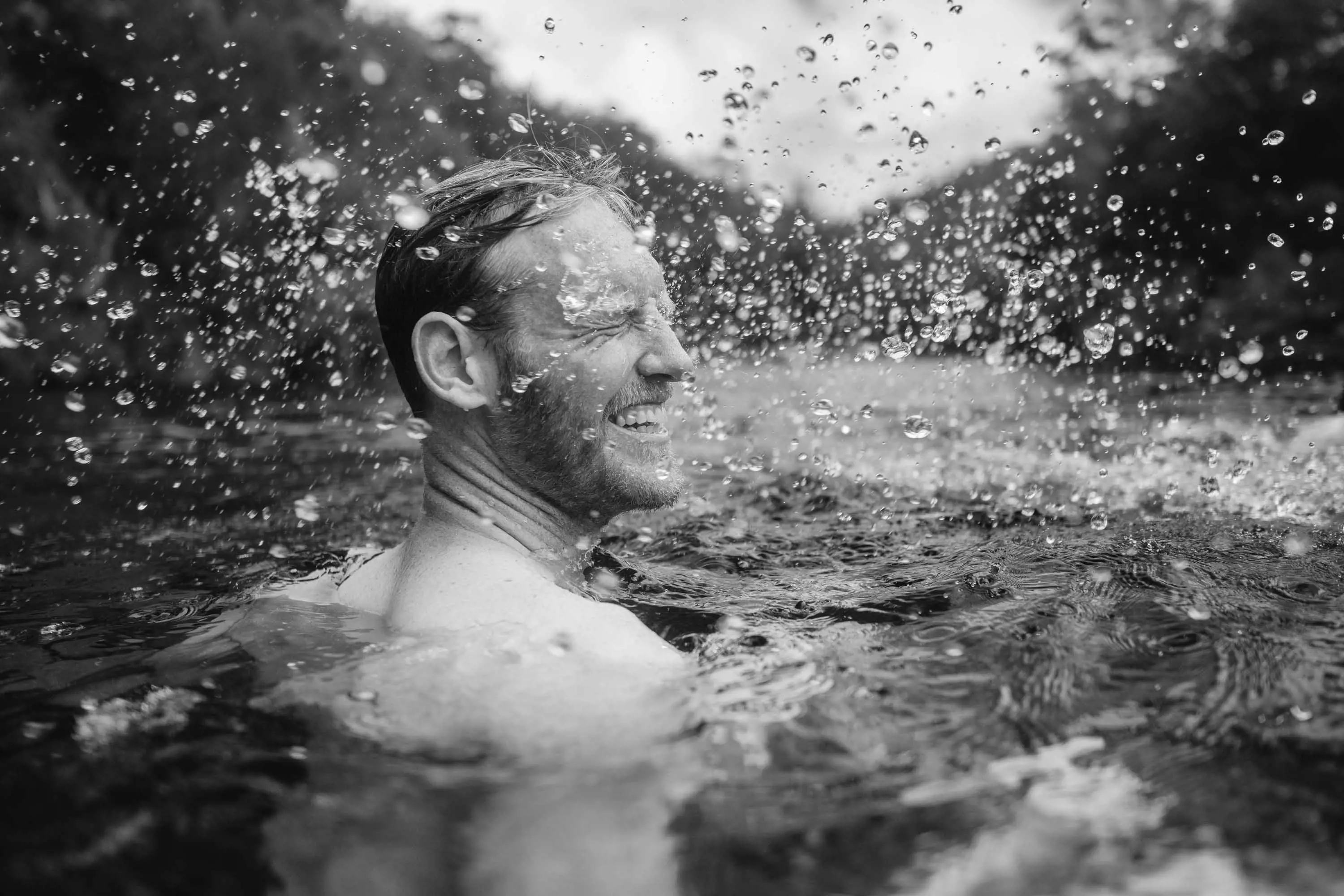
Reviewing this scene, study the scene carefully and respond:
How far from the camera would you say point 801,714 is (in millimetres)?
2348

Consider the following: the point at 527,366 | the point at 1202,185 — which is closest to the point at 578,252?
the point at 527,366

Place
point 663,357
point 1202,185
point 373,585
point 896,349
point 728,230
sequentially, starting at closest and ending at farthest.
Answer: point 373,585 → point 663,357 → point 728,230 → point 896,349 → point 1202,185

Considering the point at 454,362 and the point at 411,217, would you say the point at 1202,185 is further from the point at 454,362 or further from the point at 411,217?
the point at 454,362

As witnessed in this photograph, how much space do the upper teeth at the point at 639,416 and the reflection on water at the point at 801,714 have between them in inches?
27.1

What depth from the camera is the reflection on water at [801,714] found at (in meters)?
1.80

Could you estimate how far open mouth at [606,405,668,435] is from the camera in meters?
3.25

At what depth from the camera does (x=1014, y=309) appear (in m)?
17.6

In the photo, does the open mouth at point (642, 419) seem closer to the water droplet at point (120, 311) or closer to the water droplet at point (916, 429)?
the water droplet at point (916, 429)

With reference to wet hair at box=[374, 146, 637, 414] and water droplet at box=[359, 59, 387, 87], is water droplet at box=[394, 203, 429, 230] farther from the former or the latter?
water droplet at box=[359, 59, 387, 87]

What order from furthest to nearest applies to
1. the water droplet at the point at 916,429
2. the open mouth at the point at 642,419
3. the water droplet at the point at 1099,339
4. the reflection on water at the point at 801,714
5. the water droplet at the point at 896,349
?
the water droplet at the point at 916,429
the water droplet at the point at 1099,339
the water droplet at the point at 896,349
the open mouth at the point at 642,419
the reflection on water at the point at 801,714

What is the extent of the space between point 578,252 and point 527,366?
15.0 inches

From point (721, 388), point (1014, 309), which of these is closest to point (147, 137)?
point (721, 388)

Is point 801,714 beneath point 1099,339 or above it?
beneath

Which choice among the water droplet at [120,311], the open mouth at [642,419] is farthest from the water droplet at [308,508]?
the water droplet at [120,311]
